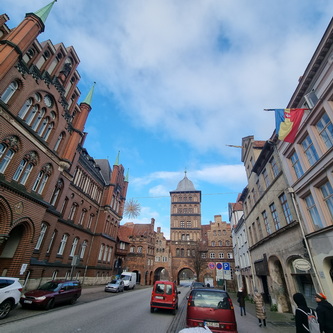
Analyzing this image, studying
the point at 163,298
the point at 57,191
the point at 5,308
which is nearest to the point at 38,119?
the point at 57,191

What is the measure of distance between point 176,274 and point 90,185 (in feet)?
117

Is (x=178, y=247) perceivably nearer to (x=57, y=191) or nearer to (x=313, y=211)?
(x=57, y=191)

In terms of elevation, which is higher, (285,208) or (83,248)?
(285,208)

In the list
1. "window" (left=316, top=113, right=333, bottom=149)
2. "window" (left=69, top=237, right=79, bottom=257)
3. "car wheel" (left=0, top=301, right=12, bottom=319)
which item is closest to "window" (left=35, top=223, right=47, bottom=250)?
"window" (left=69, top=237, right=79, bottom=257)

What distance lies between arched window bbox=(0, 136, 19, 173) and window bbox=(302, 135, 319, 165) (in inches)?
764

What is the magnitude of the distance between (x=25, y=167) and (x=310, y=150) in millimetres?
19772

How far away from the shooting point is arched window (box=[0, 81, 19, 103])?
1343 cm

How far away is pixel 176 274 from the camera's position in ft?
164

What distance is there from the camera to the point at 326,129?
9984mm

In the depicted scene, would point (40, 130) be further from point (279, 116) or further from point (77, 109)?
point (279, 116)

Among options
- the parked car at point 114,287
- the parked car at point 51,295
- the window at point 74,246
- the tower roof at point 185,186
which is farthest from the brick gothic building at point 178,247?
the parked car at point 51,295

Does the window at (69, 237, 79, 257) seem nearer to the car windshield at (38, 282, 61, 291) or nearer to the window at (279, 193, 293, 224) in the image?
the car windshield at (38, 282, 61, 291)

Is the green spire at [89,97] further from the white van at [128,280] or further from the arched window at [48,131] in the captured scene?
the white van at [128,280]

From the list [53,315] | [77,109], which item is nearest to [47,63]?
[77,109]
